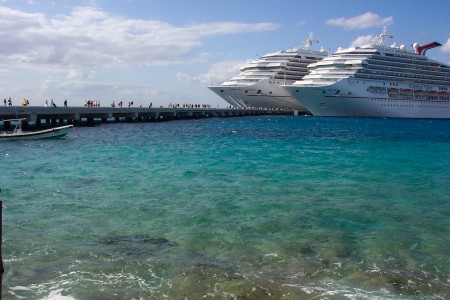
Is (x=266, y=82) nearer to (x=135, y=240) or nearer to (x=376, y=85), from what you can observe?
(x=376, y=85)

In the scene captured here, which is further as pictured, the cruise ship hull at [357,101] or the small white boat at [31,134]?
the cruise ship hull at [357,101]

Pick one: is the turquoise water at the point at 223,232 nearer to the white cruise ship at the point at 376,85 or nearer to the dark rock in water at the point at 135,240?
the dark rock in water at the point at 135,240

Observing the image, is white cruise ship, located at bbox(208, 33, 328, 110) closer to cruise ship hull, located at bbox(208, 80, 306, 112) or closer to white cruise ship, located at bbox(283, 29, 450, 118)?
cruise ship hull, located at bbox(208, 80, 306, 112)

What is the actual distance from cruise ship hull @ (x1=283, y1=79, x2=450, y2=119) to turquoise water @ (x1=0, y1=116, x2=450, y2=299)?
6465 centimetres

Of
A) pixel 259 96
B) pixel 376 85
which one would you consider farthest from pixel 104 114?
pixel 376 85

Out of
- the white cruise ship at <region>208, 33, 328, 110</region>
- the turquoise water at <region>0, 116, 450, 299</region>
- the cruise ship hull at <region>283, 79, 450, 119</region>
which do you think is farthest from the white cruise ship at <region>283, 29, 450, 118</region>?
the turquoise water at <region>0, 116, 450, 299</region>

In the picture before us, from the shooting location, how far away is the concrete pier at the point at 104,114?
46.1 m

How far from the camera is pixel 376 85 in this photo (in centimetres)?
8875

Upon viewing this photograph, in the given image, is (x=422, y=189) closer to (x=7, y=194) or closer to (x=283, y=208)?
(x=283, y=208)

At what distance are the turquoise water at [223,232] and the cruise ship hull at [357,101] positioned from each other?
64.7 m

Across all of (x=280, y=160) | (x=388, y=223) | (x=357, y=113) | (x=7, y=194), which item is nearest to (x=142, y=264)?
(x=388, y=223)

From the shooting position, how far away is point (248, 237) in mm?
11164

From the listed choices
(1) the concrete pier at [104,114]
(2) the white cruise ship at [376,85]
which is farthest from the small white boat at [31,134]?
(2) the white cruise ship at [376,85]

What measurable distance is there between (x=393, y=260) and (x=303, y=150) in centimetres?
2357
